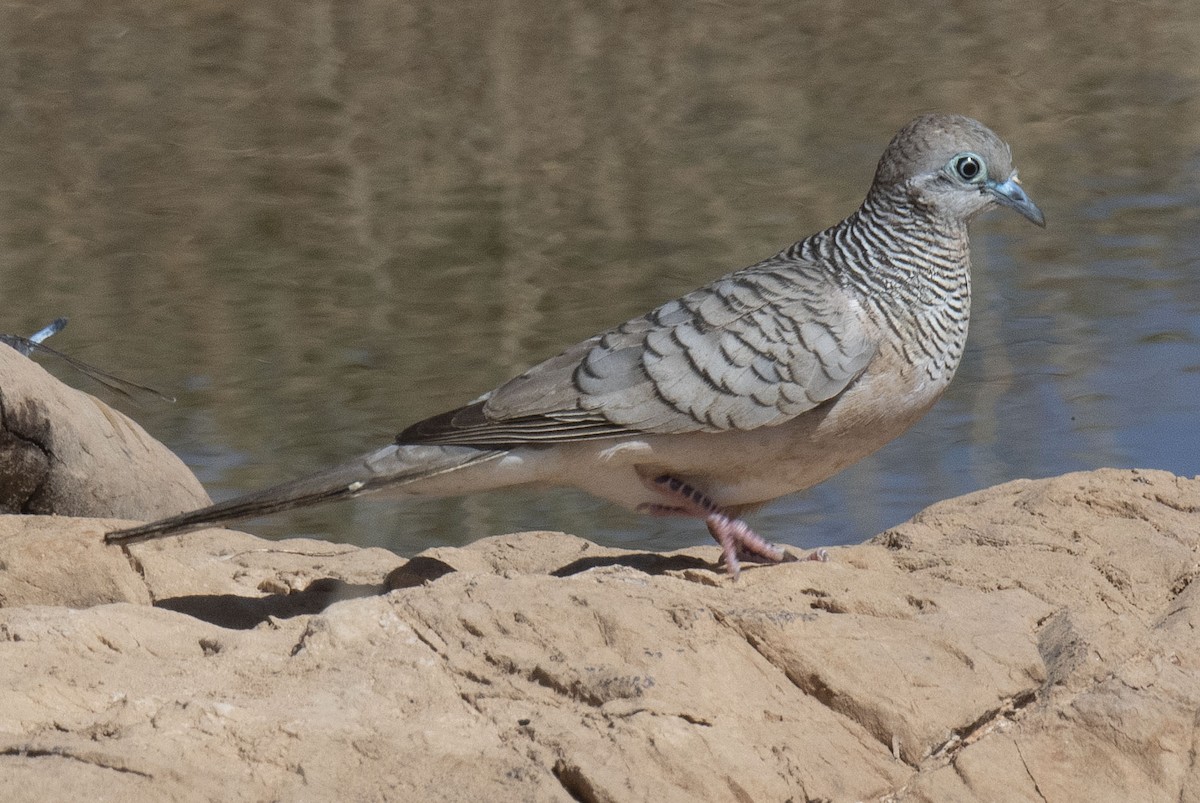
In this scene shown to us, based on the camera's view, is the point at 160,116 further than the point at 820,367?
Yes

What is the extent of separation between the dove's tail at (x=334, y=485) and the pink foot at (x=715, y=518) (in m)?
0.56

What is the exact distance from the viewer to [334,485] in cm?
515

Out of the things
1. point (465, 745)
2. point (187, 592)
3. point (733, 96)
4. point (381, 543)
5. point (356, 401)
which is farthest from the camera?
point (733, 96)

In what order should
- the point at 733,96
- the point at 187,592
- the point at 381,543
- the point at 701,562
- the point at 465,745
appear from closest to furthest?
the point at 465,745
the point at 187,592
the point at 701,562
the point at 381,543
the point at 733,96

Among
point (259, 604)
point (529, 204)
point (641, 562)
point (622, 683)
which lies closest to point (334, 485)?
point (259, 604)

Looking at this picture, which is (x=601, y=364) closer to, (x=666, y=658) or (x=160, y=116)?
(x=666, y=658)

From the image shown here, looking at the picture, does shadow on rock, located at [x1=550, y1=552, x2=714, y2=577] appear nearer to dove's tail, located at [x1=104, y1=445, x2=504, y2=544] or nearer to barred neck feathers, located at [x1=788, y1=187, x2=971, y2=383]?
dove's tail, located at [x1=104, y1=445, x2=504, y2=544]

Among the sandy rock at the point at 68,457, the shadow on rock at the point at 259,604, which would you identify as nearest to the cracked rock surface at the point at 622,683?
the shadow on rock at the point at 259,604

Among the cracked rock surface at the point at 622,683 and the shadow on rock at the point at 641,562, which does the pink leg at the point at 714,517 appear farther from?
the cracked rock surface at the point at 622,683

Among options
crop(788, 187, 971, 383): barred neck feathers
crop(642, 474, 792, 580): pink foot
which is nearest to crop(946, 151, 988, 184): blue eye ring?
crop(788, 187, 971, 383): barred neck feathers

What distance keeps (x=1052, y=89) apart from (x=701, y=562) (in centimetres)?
879

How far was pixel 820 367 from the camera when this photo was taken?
5254 mm

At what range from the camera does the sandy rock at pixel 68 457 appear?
567 centimetres

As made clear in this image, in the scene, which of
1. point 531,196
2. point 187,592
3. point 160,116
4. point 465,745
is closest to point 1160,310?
point 531,196
